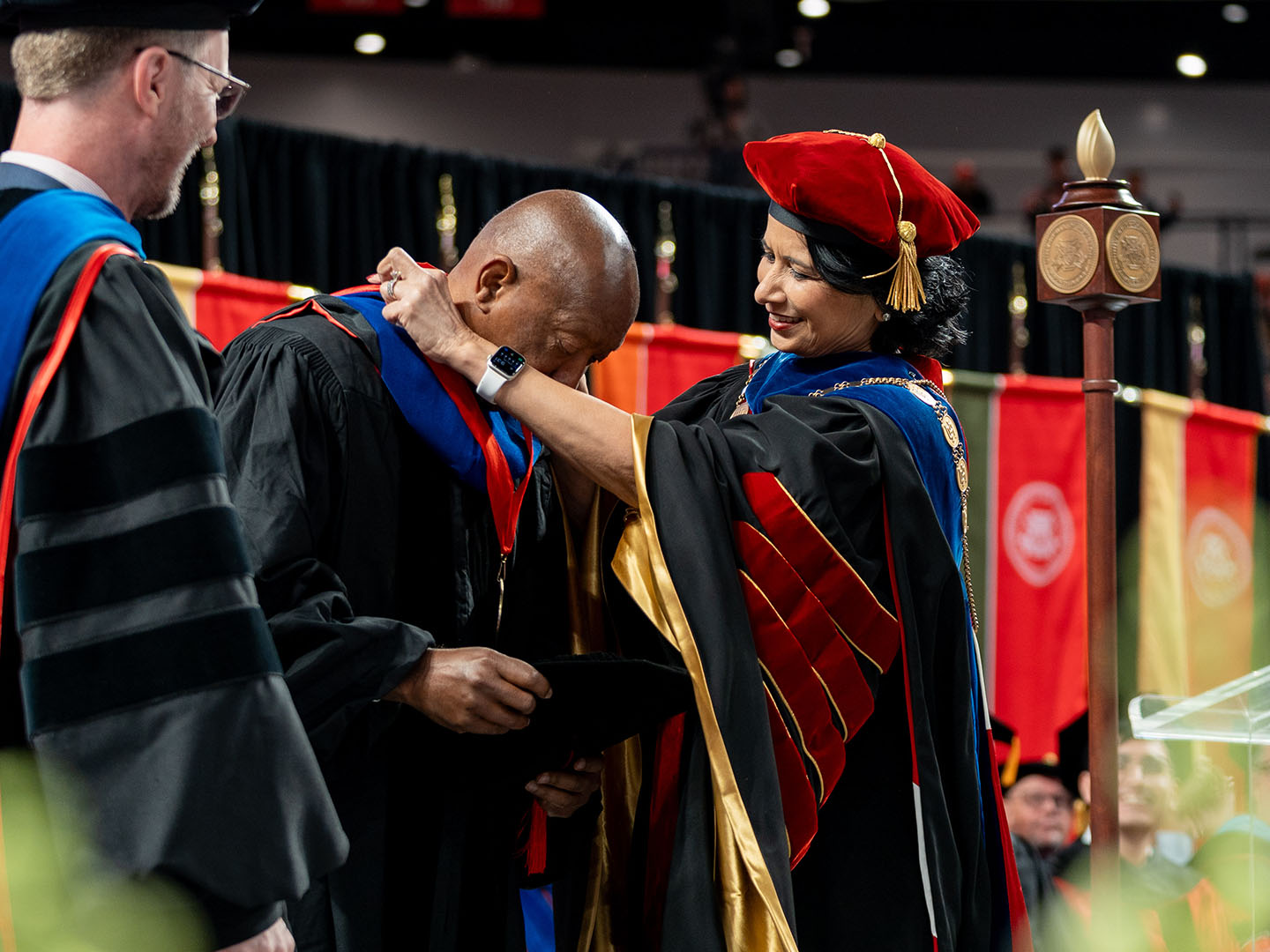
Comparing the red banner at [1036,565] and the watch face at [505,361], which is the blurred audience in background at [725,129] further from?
the watch face at [505,361]

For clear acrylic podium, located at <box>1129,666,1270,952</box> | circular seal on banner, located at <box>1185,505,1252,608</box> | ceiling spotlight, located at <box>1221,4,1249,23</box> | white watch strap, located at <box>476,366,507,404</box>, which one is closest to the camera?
white watch strap, located at <box>476,366,507,404</box>

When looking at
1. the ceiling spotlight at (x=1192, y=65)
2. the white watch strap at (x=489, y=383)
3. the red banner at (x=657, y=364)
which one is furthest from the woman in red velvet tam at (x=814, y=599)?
the ceiling spotlight at (x=1192, y=65)

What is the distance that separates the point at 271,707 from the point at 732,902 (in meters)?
0.90

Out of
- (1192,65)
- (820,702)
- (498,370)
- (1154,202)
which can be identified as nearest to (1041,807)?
(820,702)

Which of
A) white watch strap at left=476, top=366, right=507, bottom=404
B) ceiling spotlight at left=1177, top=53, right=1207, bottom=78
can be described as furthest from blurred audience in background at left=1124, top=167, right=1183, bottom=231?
white watch strap at left=476, top=366, right=507, bottom=404

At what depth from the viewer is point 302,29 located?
10344mm

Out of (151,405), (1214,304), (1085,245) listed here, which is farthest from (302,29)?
(151,405)

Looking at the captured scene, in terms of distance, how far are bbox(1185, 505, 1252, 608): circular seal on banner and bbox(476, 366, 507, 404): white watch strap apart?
5.20 metres

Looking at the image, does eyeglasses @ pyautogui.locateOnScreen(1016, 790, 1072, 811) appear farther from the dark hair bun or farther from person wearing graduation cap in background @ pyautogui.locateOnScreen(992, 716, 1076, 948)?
the dark hair bun

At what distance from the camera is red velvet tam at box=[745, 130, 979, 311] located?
234 cm

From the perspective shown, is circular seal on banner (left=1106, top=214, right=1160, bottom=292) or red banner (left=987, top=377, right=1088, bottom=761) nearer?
circular seal on banner (left=1106, top=214, right=1160, bottom=292)

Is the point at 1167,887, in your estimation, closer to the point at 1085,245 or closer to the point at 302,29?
the point at 1085,245

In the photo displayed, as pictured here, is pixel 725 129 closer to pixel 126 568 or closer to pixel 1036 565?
pixel 1036 565

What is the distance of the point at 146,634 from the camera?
4.44ft
